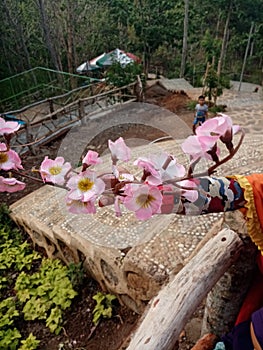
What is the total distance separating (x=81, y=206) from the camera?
2.86ft

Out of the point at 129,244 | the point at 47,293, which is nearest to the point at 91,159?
the point at 129,244

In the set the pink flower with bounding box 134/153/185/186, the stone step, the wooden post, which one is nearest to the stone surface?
the stone step

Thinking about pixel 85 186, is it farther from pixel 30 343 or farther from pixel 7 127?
pixel 30 343

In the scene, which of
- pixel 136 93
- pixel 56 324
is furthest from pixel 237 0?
pixel 56 324

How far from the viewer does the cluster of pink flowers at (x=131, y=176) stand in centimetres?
79

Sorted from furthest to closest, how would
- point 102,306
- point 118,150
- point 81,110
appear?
1. point 81,110
2. point 102,306
3. point 118,150

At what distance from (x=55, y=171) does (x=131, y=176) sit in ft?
0.78

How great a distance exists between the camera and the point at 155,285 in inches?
91.0

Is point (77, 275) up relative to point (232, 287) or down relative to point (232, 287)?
down

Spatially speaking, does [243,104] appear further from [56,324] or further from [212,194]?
[212,194]

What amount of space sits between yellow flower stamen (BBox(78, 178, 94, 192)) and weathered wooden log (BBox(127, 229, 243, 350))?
54 cm

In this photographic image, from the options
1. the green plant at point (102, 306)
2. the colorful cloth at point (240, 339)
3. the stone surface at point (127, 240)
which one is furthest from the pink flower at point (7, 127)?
the green plant at point (102, 306)

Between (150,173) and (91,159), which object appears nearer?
(150,173)

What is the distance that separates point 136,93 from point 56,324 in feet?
24.0
